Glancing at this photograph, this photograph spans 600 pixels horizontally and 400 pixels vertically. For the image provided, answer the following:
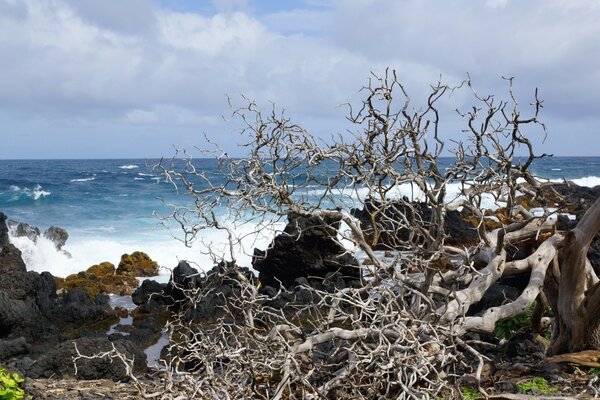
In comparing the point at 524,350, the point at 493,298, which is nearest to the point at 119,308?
the point at 493,298

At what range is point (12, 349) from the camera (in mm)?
11430

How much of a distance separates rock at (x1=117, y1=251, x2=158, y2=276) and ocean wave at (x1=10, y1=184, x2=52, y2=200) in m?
23.3

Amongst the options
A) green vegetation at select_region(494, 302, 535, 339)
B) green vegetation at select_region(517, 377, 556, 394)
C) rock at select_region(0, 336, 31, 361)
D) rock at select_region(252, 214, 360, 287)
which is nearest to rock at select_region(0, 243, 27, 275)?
rock at select_region(252, 214, 360, 287)

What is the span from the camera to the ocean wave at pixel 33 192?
141 ft

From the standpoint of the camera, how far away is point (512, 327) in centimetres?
975

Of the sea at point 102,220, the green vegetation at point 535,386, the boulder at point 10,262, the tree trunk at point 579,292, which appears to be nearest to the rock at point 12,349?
the sea at point 102,220

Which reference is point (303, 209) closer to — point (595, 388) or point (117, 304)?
point (595, 388)

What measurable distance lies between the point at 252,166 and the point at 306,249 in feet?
35.3

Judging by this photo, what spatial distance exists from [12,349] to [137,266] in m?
9.53

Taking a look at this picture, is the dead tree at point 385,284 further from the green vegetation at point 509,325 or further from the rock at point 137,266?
the rock at point 137,266

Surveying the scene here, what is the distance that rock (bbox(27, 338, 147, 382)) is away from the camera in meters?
9.13

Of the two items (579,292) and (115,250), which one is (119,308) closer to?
(115,250)

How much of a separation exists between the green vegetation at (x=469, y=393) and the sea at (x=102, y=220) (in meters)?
5.76

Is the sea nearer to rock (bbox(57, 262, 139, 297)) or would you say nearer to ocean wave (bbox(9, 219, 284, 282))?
ocean wave (bbox(9, 219, 284, 282))
